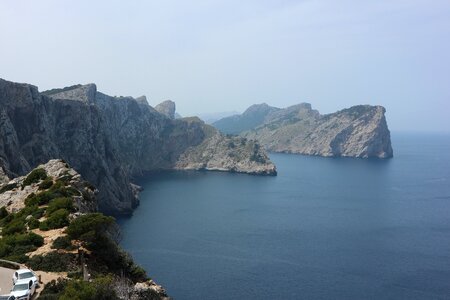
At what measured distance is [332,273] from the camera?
347 feet

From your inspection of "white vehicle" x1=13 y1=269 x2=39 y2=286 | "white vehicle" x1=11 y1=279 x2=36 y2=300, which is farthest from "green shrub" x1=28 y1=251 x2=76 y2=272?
"white vehicle" x1=11 y1=279 x2=36 y2=300

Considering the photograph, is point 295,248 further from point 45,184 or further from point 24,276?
point 24,276

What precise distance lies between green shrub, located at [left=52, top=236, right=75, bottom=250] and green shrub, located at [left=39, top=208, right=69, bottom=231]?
6.75 meters

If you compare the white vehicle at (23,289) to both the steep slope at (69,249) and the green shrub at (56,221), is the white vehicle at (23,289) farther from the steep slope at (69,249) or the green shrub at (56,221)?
the green shrub at (56,221)

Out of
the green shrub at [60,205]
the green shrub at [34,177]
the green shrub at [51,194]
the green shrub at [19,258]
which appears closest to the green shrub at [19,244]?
the green shrub at [19,258]

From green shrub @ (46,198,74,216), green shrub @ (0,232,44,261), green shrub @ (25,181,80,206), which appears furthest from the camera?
green shrub @ (25,181,80,206)

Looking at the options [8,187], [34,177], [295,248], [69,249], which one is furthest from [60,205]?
[295,248]

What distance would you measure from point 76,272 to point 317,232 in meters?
115

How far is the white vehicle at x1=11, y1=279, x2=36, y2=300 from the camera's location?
100ft

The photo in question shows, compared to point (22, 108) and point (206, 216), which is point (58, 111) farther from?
point (206, 216)

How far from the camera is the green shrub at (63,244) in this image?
44209 millimetres

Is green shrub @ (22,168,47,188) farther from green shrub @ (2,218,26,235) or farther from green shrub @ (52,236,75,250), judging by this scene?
green shrub @ (52,236,75,250)

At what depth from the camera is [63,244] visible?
146 feet

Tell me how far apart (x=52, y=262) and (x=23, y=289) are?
9207 millimetres
